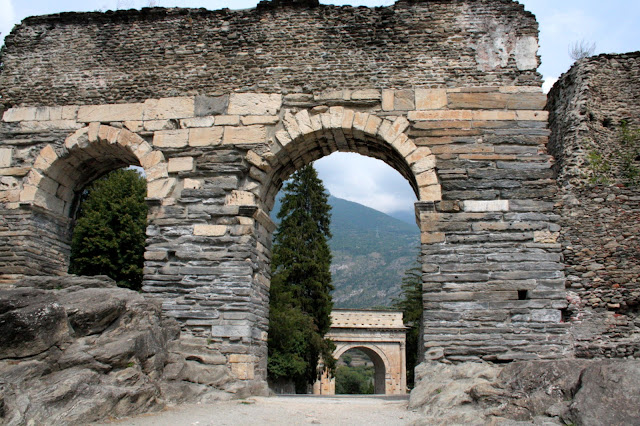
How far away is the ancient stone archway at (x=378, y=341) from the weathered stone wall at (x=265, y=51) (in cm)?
2154

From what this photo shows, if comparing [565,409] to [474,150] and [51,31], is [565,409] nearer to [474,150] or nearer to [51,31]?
[474,150]

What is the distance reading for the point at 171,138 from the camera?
30.3 ft

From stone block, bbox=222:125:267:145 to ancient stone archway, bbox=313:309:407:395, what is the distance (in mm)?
21374

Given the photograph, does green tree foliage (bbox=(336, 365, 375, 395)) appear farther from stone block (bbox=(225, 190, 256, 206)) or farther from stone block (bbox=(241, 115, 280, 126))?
stone block (bbox=(241, 115, 280, 126))

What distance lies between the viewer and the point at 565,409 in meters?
5.12

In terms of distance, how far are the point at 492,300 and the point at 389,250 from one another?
148616 mm

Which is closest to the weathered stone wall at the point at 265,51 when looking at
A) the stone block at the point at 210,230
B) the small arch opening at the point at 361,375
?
the stone block at the point at 210,230

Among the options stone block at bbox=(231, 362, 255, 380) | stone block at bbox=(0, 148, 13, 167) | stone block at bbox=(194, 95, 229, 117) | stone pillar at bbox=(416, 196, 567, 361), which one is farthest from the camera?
stone block at bbox=(0, 148, 13, 167)

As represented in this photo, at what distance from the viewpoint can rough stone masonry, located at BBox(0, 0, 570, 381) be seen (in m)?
8.05

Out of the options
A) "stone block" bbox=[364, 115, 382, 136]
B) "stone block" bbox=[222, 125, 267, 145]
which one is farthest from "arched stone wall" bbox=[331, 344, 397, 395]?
"stone block" bbox=[364, 115, 382, 136]

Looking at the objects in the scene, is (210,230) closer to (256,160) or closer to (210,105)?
(256,160)

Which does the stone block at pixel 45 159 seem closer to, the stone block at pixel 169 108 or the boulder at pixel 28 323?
the stone block at pixel 169 108

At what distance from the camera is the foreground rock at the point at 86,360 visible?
5.36 m

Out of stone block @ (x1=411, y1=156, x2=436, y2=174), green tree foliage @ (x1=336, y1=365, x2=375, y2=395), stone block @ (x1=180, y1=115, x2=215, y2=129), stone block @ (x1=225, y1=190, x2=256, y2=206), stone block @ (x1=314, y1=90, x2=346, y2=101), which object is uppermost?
stone block @ (x1=314, y1=90, x2=346, y2=101)
